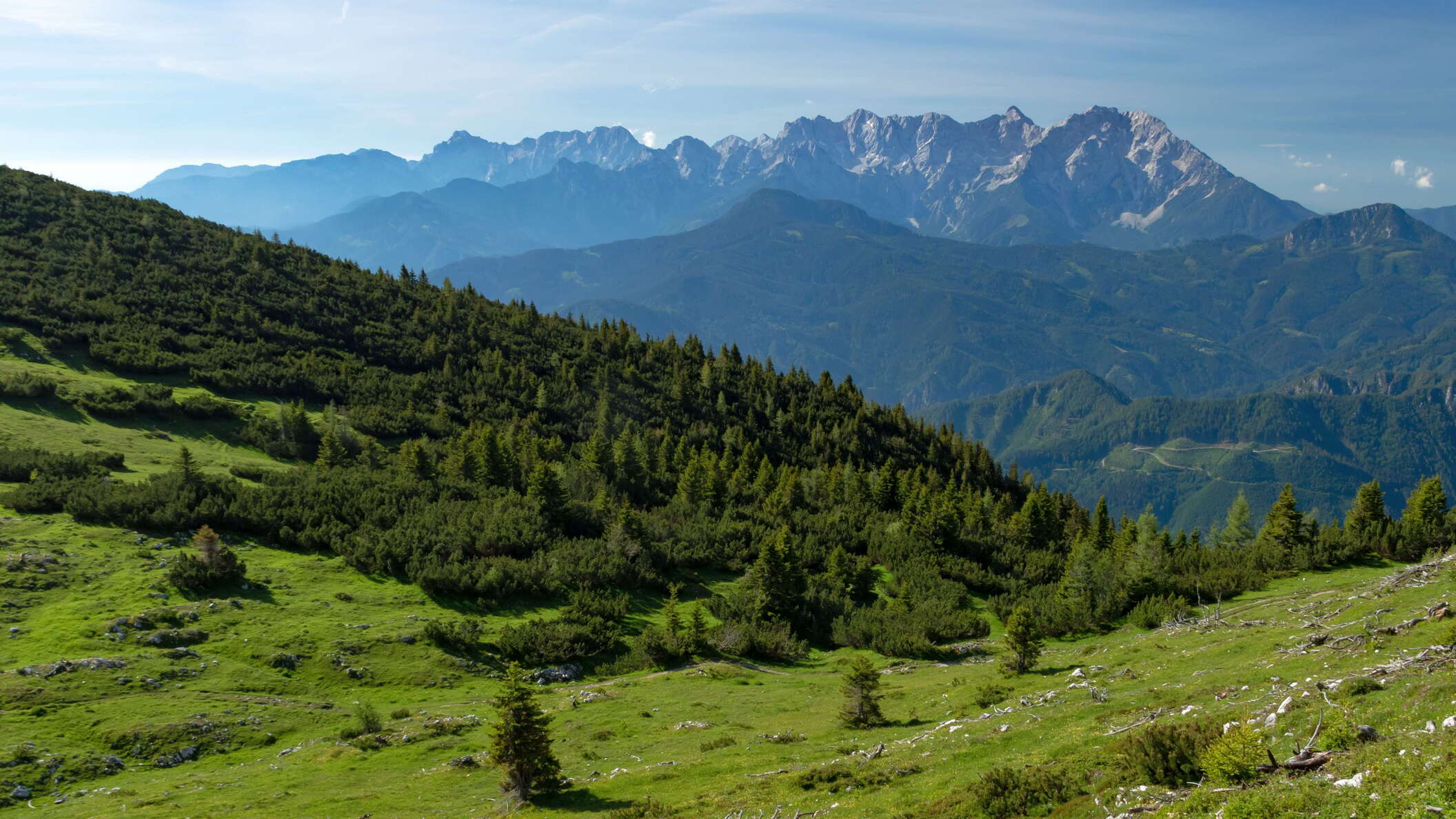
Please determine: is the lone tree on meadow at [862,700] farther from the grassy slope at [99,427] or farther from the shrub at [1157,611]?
the grassy slope at [99,427]

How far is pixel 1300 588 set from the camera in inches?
2071

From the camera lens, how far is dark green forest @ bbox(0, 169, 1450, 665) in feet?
183

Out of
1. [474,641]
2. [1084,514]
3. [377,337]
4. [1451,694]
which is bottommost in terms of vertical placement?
[1084,514]

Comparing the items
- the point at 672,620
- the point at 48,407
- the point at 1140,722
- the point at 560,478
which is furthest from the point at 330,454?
the point at 1140,722

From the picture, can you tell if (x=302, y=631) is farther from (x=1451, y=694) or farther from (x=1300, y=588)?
(x=1300, y=588)

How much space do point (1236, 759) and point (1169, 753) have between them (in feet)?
7.97

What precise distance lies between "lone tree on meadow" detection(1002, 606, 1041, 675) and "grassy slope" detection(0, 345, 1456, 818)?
4.11 feet

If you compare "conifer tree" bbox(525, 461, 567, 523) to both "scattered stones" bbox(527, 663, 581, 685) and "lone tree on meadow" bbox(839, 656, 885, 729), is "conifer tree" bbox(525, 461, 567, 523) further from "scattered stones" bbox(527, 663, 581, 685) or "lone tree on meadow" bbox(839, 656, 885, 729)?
"lone tree on meadow" bbox(839, 656, 885, 729)

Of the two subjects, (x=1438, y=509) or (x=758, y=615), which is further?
(x=1438, y=509)

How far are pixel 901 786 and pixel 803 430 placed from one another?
128m

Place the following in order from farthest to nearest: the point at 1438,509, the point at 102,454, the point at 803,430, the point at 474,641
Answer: the point at 803,430 → the point at 1438,509 → the point at 102,454 → the point at 474,641

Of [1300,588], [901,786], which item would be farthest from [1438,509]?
[901,786]

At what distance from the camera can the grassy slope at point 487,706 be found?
23328 millimetres

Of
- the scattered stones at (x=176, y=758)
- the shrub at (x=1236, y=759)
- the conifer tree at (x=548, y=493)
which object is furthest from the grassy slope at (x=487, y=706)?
the conifer tree at (x=548, y=493)
